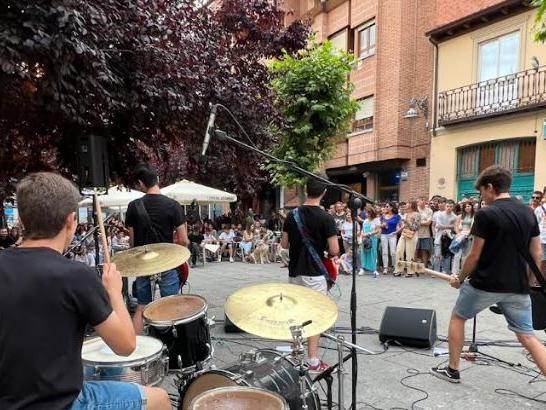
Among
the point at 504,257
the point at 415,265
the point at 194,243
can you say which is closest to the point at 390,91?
the point at 194,243

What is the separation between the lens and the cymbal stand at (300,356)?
8.66 feet

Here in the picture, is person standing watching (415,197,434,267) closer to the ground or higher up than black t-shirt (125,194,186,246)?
closer to the ground

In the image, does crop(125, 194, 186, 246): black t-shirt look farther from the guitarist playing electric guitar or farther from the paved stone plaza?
the guitarist playing electric guitar

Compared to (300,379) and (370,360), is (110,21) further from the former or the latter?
(370,360)

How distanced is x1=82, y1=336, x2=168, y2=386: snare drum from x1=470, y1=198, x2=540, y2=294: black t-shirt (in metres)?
2.57

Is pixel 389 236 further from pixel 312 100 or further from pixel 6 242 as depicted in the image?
pixel 6 242

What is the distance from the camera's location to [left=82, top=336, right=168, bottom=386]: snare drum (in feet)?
8.21

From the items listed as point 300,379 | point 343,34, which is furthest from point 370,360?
point 343,34

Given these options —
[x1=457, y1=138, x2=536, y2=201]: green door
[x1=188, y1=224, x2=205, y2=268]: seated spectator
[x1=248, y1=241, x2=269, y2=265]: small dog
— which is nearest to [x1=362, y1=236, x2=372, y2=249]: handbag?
[x1=248, y1=241, x2=269, y2=265]: small dog

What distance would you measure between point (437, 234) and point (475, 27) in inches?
292

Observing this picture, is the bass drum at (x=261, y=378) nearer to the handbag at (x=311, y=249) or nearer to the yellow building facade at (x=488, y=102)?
the handbag at (x=311, y=249)

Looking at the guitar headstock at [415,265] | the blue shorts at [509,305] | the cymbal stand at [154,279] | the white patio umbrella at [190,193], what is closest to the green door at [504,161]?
the white patio umbrella at [190,193]

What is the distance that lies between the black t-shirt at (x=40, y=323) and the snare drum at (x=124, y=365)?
749 millimetres

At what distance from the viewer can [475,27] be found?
1359 centimetres
